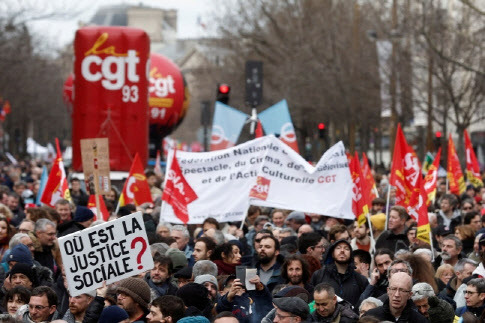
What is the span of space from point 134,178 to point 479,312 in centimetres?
929

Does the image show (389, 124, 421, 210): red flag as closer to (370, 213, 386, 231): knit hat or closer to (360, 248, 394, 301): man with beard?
(370, 213, 386, 231): knit hat

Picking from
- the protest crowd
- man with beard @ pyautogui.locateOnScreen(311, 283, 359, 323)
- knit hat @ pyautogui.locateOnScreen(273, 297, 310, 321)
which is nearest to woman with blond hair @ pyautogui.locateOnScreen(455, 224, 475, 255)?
the protest crowd

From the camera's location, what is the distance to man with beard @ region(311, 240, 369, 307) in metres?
10.9

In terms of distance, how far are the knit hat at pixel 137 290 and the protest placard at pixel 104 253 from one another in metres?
0.29

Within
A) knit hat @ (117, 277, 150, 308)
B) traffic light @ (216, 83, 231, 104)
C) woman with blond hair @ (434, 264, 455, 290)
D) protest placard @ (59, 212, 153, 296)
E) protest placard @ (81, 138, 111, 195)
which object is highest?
traffic light @ (216, 83, 231, 104)

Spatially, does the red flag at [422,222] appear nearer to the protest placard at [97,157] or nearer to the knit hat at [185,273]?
the knit hat at [185,273]

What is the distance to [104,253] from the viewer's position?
9.17 metres

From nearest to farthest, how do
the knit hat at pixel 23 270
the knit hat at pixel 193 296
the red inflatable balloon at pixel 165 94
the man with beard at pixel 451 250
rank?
the knit hat at pixel 193 296, the knit hat at pixel 23 270, the man with beard at pixel 451 250, the red inflatable balloon at pixel 165 94

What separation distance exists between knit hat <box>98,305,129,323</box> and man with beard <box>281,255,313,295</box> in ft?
8.55

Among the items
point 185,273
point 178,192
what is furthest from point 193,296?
point 178,192

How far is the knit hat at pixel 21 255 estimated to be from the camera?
10.9 metres

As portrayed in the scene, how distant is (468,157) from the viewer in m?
22.1

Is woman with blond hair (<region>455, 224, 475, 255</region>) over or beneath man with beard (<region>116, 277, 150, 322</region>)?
beneath

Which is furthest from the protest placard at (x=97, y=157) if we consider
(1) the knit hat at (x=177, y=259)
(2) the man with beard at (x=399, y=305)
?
(2) the man with beard at (x=399, y=305)
